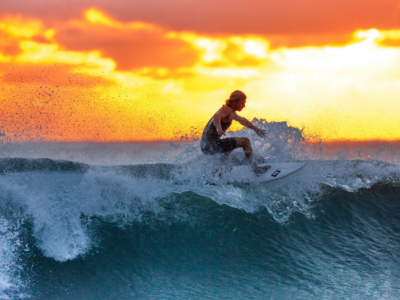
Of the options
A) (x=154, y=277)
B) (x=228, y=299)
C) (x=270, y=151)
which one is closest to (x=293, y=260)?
(x=228, y=299)

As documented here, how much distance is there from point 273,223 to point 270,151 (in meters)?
1.67

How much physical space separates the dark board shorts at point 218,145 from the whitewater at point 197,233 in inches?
15.1

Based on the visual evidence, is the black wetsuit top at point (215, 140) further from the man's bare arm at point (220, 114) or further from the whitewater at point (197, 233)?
the whitewater at point (197, 233)

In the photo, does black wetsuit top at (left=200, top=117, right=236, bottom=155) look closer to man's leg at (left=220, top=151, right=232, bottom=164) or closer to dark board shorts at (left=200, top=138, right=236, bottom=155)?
dark board shorts at (left=200, top=138, right=236, bottom=155)

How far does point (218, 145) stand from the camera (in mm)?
5570

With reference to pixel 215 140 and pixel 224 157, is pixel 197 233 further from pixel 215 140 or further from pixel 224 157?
pixel 215 140

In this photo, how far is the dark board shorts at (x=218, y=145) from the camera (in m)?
5.53

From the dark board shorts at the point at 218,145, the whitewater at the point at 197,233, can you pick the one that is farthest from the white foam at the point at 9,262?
the dark board shorts at the point at 218,145

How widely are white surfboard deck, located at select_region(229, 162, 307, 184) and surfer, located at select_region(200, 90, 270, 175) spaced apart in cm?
19

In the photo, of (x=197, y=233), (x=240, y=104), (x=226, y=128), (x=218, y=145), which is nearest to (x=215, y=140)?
(x=218, y=145)

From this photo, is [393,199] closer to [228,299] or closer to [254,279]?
[254,279]

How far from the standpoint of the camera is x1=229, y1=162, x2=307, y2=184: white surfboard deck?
5797 mm

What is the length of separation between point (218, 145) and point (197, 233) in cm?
147

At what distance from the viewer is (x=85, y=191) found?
5406 millimetres
